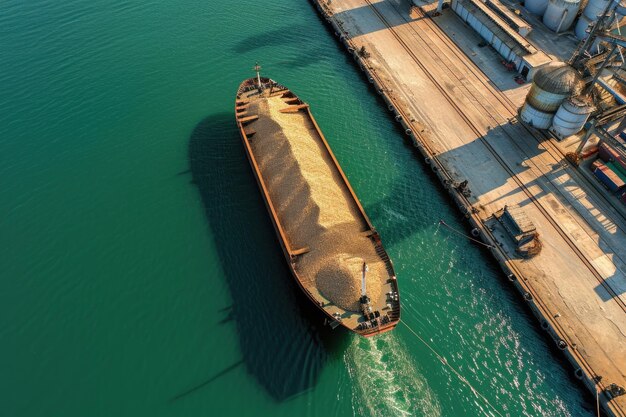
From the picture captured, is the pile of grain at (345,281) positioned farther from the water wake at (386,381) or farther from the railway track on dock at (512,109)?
the railway track on dock at (512,109)

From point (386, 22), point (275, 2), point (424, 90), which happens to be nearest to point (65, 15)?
point (275, 2)

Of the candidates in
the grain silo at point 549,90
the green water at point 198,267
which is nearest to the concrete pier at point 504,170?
the green water at point 198,267

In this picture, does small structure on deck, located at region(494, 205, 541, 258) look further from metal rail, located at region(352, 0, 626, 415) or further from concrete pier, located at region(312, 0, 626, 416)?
metal rail, located at region(352, 0, 626, 415)

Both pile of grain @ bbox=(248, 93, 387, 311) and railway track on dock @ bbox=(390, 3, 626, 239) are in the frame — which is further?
railway track on dock @ bbox=(390, 3, 626, 239)

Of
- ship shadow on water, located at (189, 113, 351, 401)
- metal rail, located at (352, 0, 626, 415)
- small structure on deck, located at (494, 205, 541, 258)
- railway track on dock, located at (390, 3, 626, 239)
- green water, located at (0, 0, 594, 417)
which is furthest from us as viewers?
railway track on dock, located at (390, 3, 626, 239)

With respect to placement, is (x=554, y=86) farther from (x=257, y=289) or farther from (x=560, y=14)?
(x=257, y=289)

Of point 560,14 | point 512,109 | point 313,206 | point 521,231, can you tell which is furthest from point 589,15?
point 313,206

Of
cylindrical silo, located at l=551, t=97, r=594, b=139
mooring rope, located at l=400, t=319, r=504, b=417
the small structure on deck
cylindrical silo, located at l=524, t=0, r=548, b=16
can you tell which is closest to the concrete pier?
the small structure on deck
